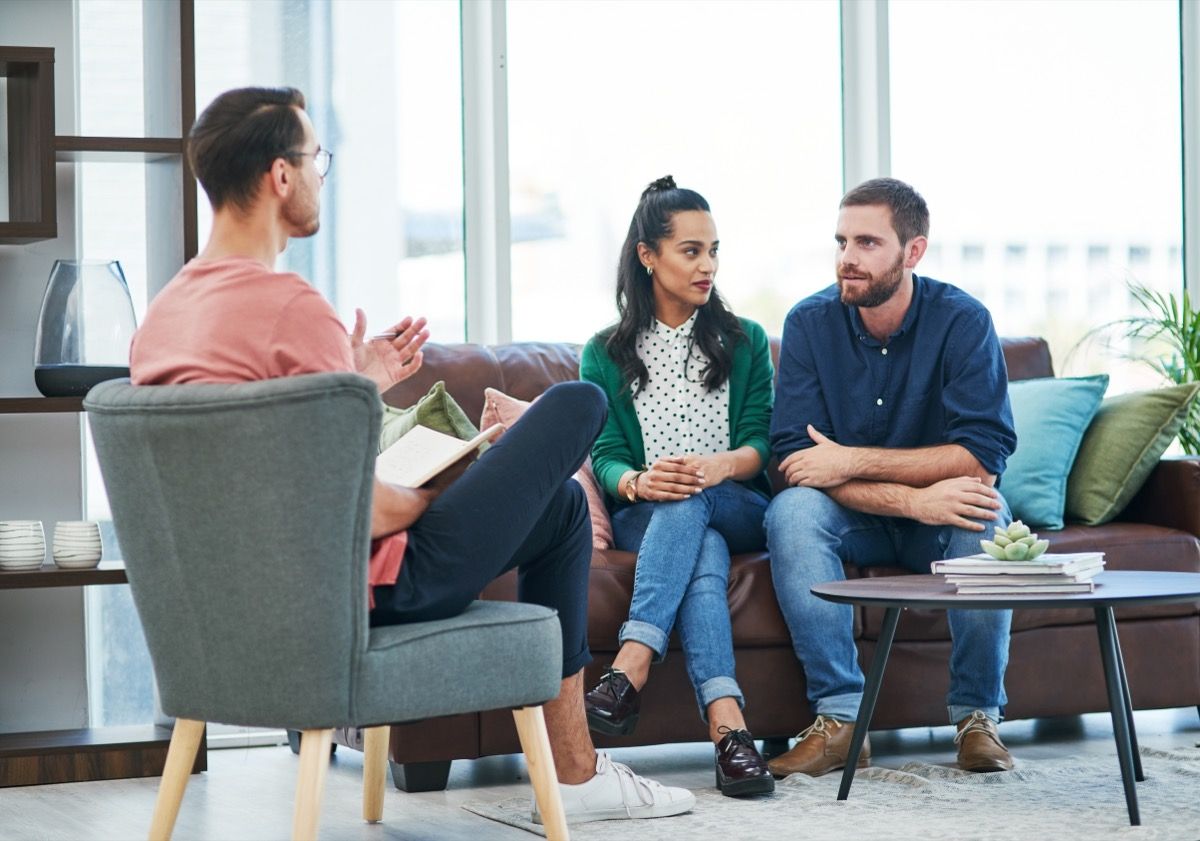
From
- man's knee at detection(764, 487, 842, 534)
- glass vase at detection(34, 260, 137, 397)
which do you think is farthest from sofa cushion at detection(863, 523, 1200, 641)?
glass vase at detection(34, 260, 137, 397)

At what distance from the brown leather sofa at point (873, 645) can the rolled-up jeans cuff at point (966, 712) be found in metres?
0.15

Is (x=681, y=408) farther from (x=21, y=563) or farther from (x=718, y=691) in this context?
(x=21, y=563)

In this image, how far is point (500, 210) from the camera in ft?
14.2

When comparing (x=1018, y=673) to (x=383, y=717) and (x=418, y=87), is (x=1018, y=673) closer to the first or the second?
(x=383, y=717)

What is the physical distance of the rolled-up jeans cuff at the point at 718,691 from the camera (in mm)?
2879

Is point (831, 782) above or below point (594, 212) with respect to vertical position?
below

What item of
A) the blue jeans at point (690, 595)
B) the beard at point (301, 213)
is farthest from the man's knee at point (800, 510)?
the beard at point (301, 213)

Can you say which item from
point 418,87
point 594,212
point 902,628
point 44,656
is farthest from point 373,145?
point 902,628

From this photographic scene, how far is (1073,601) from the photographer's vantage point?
2369mm

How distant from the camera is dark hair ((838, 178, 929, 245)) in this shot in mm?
3387

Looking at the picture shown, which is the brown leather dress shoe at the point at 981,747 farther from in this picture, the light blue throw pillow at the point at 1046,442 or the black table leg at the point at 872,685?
the light blue throw pillow at the point at 1046,442

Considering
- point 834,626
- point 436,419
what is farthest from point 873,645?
point 436,419

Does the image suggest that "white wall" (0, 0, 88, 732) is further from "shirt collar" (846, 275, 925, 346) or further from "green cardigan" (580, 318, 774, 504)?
"shirt collar" (846, 275, 925, 346)

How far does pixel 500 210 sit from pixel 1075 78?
2.04m
